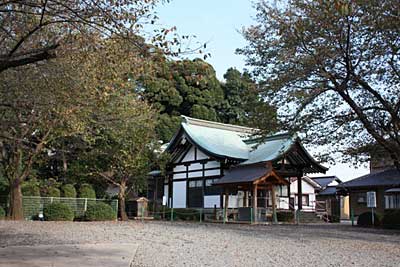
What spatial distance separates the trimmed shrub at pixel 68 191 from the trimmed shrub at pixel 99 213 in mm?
3435

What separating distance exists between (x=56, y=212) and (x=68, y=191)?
14.0 feet

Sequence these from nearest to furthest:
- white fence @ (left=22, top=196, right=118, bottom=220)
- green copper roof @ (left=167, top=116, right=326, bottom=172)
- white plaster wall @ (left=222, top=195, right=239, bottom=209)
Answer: white fence @ (left=22, top=196, right=118, bottom=220), green copper roof @ (left=167, top=116, right=326, bottom=172), white plaster wall @ (left=222, top=195, right=239, bottom=209)

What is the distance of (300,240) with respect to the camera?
48.2 ft

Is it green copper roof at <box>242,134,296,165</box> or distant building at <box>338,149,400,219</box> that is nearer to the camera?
green copper roof at <box>242,134,296,165</box>

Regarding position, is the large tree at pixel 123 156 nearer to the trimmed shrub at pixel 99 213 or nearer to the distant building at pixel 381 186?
the trimmed shrub at pixel 99 213

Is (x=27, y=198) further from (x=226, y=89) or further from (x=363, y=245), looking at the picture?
(x=226, y=89)

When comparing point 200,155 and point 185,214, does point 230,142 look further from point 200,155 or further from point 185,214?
point 185,214

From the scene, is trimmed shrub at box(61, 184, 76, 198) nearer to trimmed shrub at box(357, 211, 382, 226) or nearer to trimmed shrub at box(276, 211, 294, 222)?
trimmed shrub at box(276, 211, 294, 222)

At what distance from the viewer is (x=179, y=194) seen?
1256 inches

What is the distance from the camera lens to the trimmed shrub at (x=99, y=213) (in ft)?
74.6

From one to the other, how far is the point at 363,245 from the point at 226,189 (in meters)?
13.0

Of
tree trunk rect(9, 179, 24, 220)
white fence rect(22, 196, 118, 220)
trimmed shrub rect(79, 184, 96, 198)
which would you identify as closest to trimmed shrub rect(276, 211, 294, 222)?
white fence rect(22, 196, 118, 220)

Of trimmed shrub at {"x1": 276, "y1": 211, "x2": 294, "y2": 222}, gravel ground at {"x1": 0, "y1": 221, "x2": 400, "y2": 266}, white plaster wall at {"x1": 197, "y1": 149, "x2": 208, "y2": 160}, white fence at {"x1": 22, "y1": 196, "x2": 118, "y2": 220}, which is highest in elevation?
white plaster wall at {"x1": 197, "y1": 149, "x2": 208, "y2": 160}

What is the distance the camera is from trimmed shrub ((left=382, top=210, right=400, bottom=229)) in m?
22.4
